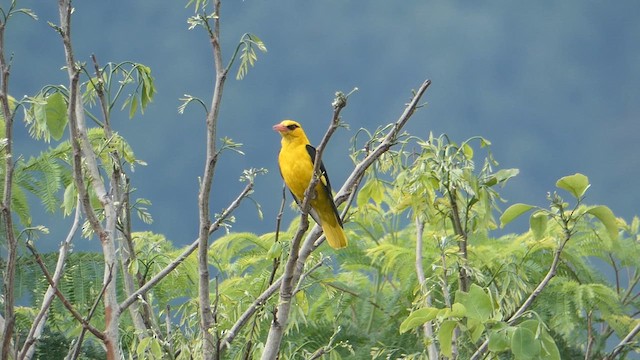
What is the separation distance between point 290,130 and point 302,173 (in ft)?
0.82

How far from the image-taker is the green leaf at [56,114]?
2633mm

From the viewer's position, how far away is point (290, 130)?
416 cm

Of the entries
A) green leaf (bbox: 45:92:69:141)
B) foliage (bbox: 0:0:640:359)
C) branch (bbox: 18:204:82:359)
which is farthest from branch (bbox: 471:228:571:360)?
green leaf (bbox: 45:92:69:141)

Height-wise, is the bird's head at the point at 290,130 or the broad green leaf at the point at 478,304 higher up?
the bird's head at the point at 290,130

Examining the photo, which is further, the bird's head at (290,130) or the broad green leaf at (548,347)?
the bird's head at (290,130)

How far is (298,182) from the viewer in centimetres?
402

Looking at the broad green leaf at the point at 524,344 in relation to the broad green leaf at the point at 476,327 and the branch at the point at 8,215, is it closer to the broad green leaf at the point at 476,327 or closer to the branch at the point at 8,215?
the broad green leaf at the point at 476,327

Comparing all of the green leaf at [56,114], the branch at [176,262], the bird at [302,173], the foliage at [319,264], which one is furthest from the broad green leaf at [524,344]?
the bird at [302,173]

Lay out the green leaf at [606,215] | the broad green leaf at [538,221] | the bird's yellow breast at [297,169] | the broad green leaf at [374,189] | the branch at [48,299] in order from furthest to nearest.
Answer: the bird's yellow breast at [297,169], the broad green leaf at [374,189], the broad green leaf at [538,221], the green leaf at [606,215], the branch at [48,299]

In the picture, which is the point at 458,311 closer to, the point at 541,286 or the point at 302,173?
the point at 541,286

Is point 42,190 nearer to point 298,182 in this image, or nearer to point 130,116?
point 298,182

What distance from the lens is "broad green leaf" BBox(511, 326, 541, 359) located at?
2.27 meters

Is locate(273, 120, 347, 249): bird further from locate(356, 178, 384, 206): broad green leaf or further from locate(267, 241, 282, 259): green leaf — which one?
locate(267, 241, 282, 259): green leaf

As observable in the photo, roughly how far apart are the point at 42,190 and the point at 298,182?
2845 mm
